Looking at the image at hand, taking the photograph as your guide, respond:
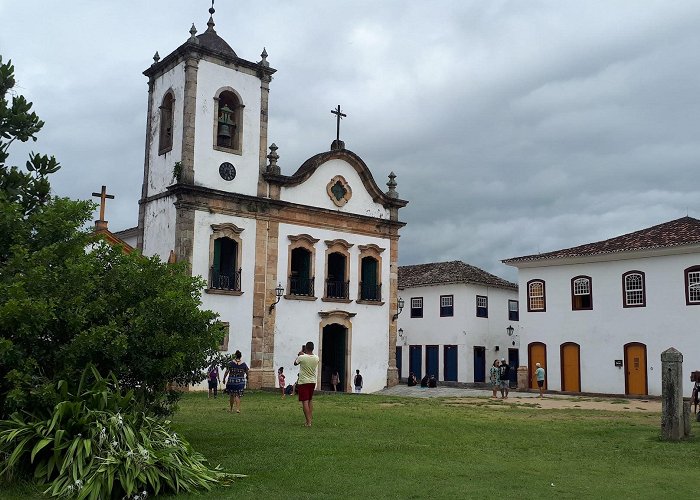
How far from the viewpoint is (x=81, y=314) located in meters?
8.30

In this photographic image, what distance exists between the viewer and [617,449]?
34.6 ft

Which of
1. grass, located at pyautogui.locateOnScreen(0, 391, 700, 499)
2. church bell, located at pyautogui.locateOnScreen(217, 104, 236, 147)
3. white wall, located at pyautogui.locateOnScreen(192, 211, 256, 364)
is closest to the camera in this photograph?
grass, located at pyautogui.locateOnScreen(0, 391, 700, 499)

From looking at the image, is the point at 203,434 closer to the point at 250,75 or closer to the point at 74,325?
the point at 74,325

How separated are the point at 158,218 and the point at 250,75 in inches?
239

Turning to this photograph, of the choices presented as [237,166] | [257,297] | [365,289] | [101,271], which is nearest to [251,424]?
[101,271]

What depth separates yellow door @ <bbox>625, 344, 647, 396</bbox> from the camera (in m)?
26.9

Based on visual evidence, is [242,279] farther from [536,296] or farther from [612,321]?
[612,321]

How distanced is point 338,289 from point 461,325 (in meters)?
11.5

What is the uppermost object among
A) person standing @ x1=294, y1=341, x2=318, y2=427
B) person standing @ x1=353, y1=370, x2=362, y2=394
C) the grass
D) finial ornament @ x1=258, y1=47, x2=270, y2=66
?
finial ornament @ x1=258, y1=47, x2=270, y2=66

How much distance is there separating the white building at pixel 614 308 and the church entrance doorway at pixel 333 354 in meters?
8.00

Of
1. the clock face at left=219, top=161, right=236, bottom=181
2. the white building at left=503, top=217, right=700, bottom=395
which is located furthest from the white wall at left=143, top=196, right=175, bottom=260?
the white building at left=503, top=217, right=700, bottom=395

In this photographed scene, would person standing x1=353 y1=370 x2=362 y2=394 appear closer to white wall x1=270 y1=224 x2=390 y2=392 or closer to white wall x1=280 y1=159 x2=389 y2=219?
white wall x1=270 y1=224 x2=390 y2=392

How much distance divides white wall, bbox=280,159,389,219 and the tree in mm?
16481

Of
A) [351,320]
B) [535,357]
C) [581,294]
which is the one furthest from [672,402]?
[535,357]
